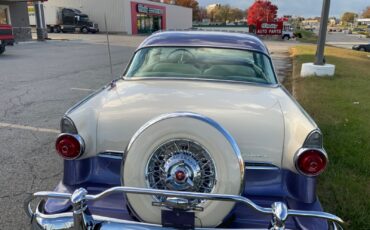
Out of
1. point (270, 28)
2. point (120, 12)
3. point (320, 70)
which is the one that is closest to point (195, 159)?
point (320, 70)

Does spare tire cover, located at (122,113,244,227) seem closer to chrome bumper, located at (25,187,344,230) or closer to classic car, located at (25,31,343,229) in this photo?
classic car, located at (25,31,343,229)

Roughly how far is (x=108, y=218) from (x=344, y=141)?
376 cm

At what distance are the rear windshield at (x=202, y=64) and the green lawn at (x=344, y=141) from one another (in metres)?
1.32

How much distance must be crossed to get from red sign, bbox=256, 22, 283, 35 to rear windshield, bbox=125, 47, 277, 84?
4123cm

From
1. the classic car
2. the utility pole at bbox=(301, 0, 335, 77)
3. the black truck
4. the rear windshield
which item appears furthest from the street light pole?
the black truck

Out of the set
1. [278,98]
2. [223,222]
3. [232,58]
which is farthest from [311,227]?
[232,58]

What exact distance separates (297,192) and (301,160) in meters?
0.23

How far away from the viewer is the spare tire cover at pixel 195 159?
2.00 meters

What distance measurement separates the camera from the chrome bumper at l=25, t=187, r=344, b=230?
1870mm

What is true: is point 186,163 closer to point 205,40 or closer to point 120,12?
point 205,40

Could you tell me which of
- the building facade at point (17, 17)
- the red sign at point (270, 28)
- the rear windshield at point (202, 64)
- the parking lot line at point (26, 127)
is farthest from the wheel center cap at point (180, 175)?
the red sign at point (270, 28)

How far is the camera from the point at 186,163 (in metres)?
2.06

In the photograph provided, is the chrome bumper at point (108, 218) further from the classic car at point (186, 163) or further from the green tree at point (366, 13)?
the green tree at point (366, 13)

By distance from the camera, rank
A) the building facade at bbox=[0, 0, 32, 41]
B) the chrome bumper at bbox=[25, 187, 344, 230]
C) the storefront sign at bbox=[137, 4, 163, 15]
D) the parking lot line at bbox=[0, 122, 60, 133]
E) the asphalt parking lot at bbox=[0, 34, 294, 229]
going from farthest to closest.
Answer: the storefront sign at bbox=[137, 4, 163, 15], the building facade at bbox=[0, 0, 32, 41], the parking lot line at bbox=[0, 122, 60, 133], the asphalt parking lot at bbox=[0, 34, 294, 229], the chrome bumper at bbox=[25, 187, 344, 230]
